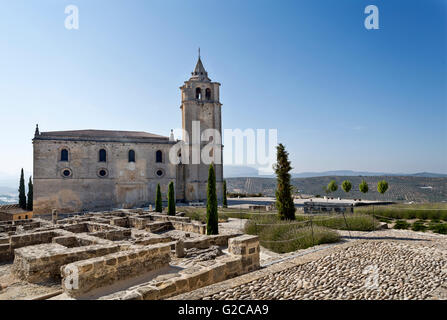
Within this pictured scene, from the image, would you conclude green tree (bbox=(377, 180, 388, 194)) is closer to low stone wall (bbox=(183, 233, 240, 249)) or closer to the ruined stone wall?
the ruined stone wall

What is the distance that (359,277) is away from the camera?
20.2ft

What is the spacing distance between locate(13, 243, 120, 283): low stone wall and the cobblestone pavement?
4.54 meters

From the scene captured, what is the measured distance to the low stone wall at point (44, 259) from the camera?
6891mm

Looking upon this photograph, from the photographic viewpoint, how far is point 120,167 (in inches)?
1232

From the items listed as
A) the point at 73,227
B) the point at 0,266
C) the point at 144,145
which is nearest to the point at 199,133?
the point at 144,145

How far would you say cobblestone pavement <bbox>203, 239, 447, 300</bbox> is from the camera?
17.4ft

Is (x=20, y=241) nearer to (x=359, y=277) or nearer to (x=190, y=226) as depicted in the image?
(x=190, y=226)

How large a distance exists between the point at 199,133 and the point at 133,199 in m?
11.1

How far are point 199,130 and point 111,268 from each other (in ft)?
93.5

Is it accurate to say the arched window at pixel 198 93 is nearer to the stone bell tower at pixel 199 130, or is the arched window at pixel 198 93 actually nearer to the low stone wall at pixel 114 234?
the stone bell tower at pixel 199 130

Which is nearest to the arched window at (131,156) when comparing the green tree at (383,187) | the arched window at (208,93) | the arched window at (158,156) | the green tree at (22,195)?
the arched window at (158,156)

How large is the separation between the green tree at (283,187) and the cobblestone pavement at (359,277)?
5.33m

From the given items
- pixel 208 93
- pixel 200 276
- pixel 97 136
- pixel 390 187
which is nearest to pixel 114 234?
pixel 200 276
